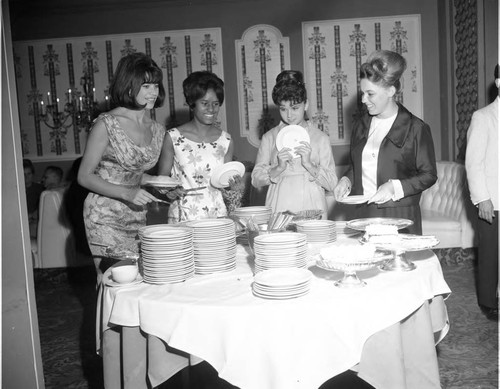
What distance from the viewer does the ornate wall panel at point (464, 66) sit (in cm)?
575

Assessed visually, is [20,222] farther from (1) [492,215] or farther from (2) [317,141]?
(1) [492,215]

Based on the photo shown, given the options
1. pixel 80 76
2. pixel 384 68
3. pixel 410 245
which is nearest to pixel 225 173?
pixel 384 68

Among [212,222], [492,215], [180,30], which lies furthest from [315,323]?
[180,30]

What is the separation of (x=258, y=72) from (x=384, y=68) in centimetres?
446

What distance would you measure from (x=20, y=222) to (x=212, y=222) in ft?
3.17

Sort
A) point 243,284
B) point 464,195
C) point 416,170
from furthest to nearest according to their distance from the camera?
point 464,195 < point 416,170 < point 243,284

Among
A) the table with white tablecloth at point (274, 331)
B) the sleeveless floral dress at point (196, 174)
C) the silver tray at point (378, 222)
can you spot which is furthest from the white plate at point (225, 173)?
the table with white tablecloth at point (274, 331)

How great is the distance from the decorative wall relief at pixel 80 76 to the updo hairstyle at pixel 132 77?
4.34 meters

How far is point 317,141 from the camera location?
130 inches

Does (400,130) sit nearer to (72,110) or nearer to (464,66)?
(464,66)

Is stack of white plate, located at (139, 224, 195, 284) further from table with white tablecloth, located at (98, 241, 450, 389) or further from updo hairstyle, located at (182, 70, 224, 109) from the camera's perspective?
updo hairstyle, located at (182, 70, 224, 109)

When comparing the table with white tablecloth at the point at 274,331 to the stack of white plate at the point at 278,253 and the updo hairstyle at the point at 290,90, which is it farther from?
the updo hairstyle at the point at 290,90

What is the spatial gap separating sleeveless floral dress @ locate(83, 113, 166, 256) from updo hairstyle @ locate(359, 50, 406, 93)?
4.14 ft

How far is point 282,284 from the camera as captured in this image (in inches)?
70.4
